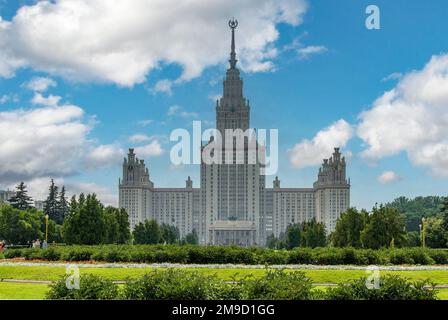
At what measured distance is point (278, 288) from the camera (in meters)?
11.2

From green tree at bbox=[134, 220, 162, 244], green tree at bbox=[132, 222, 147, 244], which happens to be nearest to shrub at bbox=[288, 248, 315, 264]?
green tree at bbox=[134, 220, 162, 244]

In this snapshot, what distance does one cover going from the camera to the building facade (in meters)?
168

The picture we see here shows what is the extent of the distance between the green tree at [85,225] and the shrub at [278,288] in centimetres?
3352

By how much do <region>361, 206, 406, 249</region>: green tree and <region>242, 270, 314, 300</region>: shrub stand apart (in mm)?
32794

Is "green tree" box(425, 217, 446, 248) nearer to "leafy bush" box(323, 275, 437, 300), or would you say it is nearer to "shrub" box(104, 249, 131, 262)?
"shrub" box(104, 249, 131, 262)

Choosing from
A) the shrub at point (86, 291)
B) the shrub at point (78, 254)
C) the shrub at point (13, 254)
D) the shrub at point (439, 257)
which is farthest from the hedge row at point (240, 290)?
the shrub at point (13, 254)

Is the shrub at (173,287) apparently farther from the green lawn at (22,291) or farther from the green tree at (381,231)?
the green tree at (381,231)

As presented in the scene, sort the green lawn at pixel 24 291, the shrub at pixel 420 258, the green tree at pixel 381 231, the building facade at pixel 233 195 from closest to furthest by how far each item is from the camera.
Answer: the green lawn at pixel 24 291
the shrub at pixel 420 258
the green tree at pixel 381 231
the building facade at pixel 233 195

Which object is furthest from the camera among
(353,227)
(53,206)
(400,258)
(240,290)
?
(53,206)

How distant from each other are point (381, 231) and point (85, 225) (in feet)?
69.7

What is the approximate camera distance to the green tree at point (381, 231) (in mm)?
43094

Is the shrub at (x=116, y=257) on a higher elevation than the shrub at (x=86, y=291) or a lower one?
lower

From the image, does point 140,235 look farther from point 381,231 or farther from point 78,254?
point 78,254

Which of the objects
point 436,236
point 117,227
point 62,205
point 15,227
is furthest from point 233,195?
point 117,227
